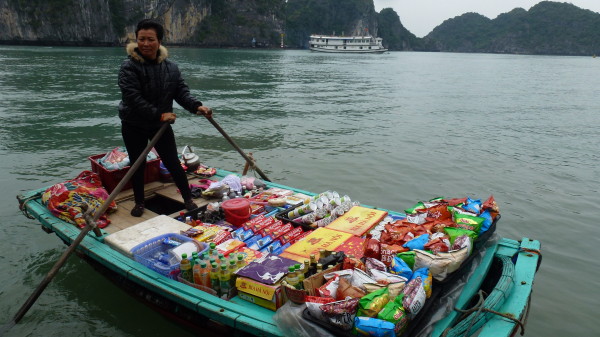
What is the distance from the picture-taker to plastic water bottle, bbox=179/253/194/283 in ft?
11.9

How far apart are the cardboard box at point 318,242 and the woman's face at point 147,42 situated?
284 cm

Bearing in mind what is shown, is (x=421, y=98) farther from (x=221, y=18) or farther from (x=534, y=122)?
(x=221, y=18)

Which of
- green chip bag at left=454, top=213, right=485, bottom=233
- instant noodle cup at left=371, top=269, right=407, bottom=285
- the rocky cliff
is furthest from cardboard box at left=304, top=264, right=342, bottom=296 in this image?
the rocky cliff

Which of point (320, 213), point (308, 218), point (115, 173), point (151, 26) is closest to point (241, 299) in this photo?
point (308, 218)

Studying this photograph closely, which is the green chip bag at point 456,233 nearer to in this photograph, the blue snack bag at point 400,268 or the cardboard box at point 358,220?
the blue snack bag at point 400,268

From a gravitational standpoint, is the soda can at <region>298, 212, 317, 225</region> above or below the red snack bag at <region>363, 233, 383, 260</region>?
below

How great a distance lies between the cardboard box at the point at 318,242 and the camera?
404 centimetres

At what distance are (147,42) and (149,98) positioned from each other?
0.68 meters

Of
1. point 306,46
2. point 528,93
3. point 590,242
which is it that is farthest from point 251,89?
point 306,46

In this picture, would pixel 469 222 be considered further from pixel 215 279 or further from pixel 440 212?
pixel 215 279

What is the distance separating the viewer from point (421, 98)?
2227 centimetres

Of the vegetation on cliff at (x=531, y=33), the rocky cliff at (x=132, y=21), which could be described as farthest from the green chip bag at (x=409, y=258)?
the vegetation on cliff at (x=531, y=33)

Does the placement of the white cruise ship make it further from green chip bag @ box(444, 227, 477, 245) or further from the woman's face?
green chip bag @ box(444, 227, 477, 245)

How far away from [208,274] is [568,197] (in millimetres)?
8564
